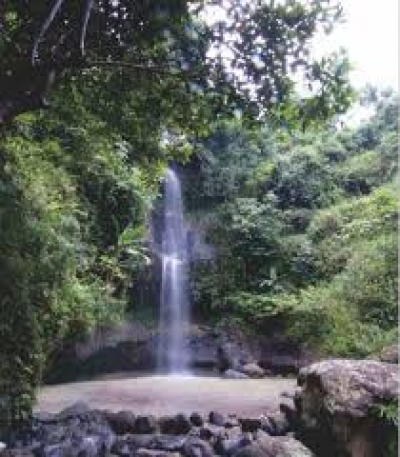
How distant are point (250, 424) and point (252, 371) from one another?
18.0ft

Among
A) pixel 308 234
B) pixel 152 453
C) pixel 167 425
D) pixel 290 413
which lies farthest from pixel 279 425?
pixel 308 234

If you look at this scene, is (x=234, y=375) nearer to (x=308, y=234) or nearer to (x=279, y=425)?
(x=279, y=425)

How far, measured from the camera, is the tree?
7.04m

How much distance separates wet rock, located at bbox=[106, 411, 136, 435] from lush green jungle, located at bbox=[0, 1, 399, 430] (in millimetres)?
1116

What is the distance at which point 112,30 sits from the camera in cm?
732

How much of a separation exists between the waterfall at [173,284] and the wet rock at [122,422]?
6.63m

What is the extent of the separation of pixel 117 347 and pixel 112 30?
8920 millimetres

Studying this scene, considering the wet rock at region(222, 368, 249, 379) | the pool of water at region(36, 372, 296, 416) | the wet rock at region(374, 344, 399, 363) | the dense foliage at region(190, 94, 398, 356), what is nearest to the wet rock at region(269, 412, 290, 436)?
the pool of water at region(36, 372, 296, 416)

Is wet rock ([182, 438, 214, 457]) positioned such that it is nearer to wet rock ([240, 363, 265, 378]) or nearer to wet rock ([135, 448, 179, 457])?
wet rock ([135, 448, 179, 457])

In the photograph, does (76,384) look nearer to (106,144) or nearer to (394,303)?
(106,144)

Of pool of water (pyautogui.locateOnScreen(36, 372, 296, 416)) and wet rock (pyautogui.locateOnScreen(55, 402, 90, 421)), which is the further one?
pool of water (pyautogui.locateOnScreen(36, 372, 296, 416))

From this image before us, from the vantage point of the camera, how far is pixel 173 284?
16.9m

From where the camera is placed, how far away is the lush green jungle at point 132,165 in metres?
7.08

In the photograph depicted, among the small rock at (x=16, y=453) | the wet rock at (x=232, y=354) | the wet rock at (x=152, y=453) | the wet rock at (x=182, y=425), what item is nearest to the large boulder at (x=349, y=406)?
the wet rock at (x=152, y=453)
